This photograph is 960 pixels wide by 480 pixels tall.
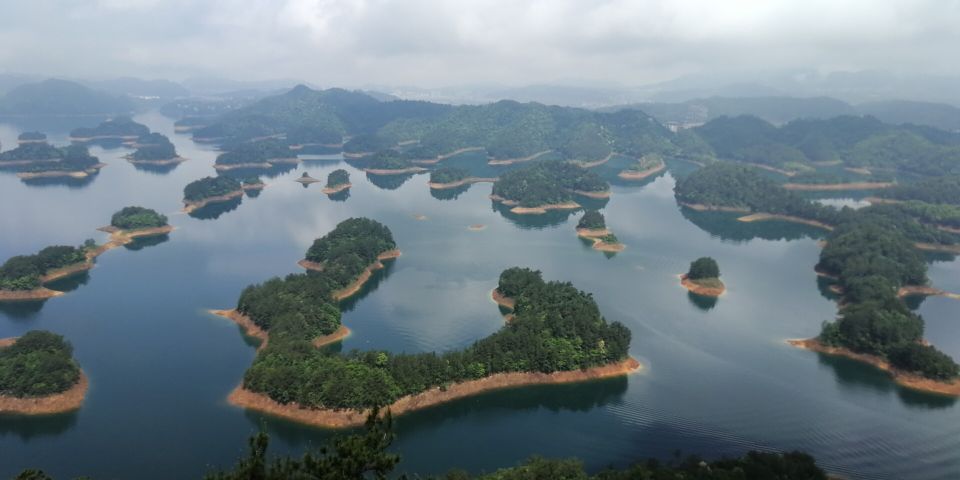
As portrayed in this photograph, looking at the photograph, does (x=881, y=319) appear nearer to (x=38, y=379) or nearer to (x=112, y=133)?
(x=38, y=379)

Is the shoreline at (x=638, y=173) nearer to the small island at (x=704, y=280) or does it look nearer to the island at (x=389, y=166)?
the island at (x=389, y=166)

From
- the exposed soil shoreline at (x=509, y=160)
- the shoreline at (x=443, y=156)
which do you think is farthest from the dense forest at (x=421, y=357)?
the exposed soil shoreline at (x=509, y=160)

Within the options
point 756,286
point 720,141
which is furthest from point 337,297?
point 720,141

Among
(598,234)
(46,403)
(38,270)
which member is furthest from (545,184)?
(46,403)

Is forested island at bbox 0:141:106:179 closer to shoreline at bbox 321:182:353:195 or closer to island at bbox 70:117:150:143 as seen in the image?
island at bbox 70:117:150:143

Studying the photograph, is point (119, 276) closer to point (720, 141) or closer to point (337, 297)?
point (337, 297)

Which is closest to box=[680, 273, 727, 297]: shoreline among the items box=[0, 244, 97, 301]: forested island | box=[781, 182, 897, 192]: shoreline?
box=[0, 244, 97, 301]: forested island
